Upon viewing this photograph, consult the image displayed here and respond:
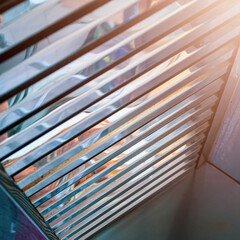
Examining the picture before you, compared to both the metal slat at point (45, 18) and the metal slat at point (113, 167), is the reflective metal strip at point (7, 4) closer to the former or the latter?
the metal slat at point (45, 18)

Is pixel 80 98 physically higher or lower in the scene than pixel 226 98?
higher

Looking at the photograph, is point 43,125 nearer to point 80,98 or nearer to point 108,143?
point 80,98

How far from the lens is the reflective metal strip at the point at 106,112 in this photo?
1.61 meters

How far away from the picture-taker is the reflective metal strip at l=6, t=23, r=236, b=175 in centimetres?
161

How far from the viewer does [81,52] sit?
4.00 feet

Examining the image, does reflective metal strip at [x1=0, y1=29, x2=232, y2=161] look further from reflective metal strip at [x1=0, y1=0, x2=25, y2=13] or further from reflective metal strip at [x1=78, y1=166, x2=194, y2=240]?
reflective metal strip at [x1=78, y1=166, x2=194, y2=240]

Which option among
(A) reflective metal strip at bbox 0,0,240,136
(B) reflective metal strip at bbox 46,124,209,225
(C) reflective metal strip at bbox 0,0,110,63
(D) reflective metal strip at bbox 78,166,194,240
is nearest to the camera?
(C) reflective metal strip at bbox 0,0,110,63

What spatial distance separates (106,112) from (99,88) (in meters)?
0.22

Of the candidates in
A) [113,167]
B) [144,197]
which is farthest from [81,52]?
[144,197]

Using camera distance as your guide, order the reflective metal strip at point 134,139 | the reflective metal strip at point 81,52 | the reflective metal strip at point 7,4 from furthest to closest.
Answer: the reflective metal strip at point 134,139 < the reflective metal strip at point 81,52 < the reflective metal strip at point 7,4

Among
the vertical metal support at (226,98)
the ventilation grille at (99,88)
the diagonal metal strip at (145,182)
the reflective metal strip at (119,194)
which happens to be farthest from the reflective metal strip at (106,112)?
the diagonal metal strip at (145,182)

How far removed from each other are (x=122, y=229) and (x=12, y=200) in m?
2.11

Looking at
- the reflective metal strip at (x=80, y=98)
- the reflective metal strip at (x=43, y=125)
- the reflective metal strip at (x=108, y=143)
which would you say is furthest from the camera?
the reflective metal strip at (x=108, y=143)

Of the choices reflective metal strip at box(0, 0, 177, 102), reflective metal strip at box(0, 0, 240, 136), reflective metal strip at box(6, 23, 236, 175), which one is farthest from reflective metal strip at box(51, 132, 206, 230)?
reflective metal strip at box(0, 0, 177, 102)
